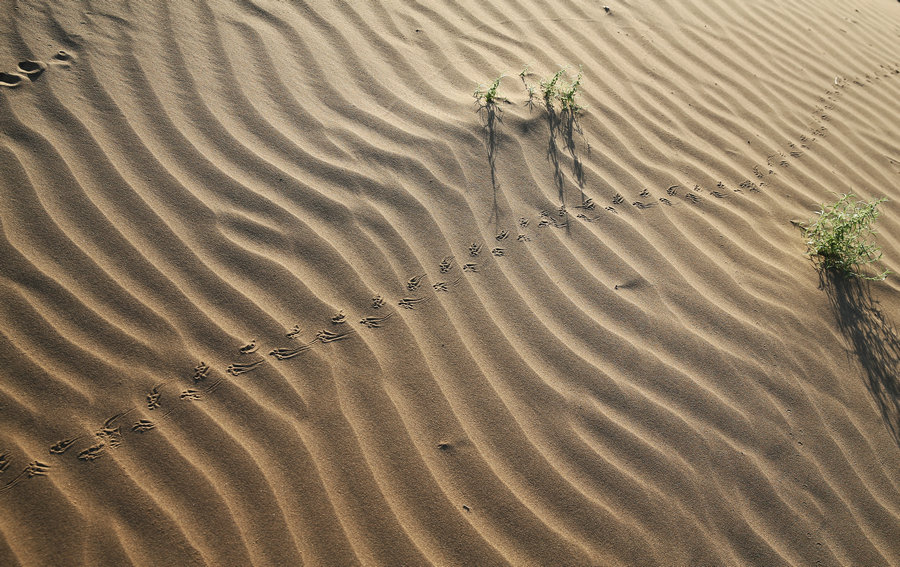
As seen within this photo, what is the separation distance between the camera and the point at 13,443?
171 cm

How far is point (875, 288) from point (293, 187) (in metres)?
3.12

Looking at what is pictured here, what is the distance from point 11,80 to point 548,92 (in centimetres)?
287

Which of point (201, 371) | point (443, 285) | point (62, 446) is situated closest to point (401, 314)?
point (443, 285)

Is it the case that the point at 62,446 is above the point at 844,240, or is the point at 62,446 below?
above

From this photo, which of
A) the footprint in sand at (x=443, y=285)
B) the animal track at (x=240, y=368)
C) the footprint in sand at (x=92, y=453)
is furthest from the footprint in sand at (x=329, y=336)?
the footprint in sand at (x=92, y=453)

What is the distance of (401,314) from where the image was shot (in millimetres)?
2148

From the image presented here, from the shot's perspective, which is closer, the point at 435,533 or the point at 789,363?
the point at 435,533

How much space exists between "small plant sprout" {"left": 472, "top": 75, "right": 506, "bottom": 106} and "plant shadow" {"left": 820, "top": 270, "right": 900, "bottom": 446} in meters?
2.06

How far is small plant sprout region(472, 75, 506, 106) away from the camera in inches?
110

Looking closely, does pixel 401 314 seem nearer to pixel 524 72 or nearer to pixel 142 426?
pixel 142 426

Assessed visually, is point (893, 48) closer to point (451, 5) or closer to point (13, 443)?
point (451, 5)

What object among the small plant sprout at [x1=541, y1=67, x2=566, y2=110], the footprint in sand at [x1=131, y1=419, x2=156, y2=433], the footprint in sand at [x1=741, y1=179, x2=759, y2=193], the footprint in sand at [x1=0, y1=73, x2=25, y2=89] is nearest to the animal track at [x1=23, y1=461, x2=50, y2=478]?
the footprint in sand at [x1=131, y1=419, x2=156, y2=433]

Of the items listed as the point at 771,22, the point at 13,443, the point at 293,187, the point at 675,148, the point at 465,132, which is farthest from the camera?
the point at 771,22

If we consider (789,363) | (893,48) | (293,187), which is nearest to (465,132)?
(293,187)
